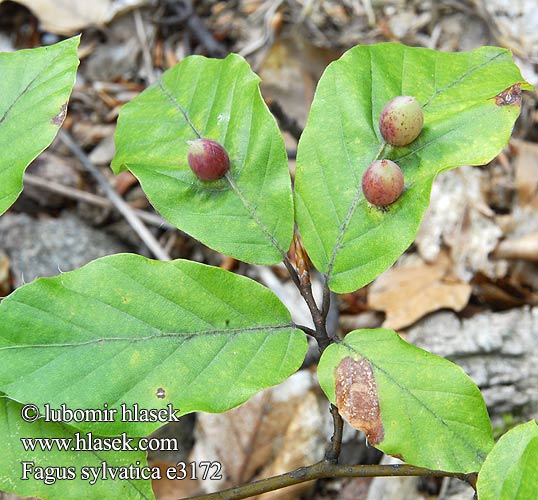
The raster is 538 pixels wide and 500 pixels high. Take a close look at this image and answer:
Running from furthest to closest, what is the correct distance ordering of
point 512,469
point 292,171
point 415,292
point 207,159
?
point 292,171, point 415,292, point 207,159, point 512,469

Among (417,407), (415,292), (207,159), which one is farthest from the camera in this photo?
(415,292)

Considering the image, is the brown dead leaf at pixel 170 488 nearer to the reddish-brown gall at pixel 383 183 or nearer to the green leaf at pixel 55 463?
the green leaf at pixel 55 463

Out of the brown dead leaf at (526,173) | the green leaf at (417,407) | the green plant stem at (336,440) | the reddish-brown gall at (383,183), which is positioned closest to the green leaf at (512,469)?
the green leaf at (417,407)

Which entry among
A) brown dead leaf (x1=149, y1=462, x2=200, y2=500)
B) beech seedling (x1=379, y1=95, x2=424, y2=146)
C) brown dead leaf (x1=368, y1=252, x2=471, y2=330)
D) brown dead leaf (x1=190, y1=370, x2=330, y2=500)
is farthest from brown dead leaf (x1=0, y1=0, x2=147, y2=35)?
beech seedling (x1=379, y1=95, x2=424, y2=146)

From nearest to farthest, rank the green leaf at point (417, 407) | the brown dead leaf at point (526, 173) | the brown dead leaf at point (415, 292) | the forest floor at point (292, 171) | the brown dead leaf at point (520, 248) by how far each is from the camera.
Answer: the green leaf at point (417, 407) → the forest floor at point (292, 171) → the brown dead leaf at point (415, 292) → the brown dead leaf at point (520, 248) → the brown dead leaf at point (526, 173)

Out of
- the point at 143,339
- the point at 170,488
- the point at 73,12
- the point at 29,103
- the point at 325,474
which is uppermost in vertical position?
the point at 29,103

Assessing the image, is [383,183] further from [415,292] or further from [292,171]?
[292,171]

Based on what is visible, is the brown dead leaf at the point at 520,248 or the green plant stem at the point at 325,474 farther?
the brown dead leaf at the point at 520,248

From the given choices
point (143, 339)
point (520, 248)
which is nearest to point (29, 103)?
point (143, 339)
